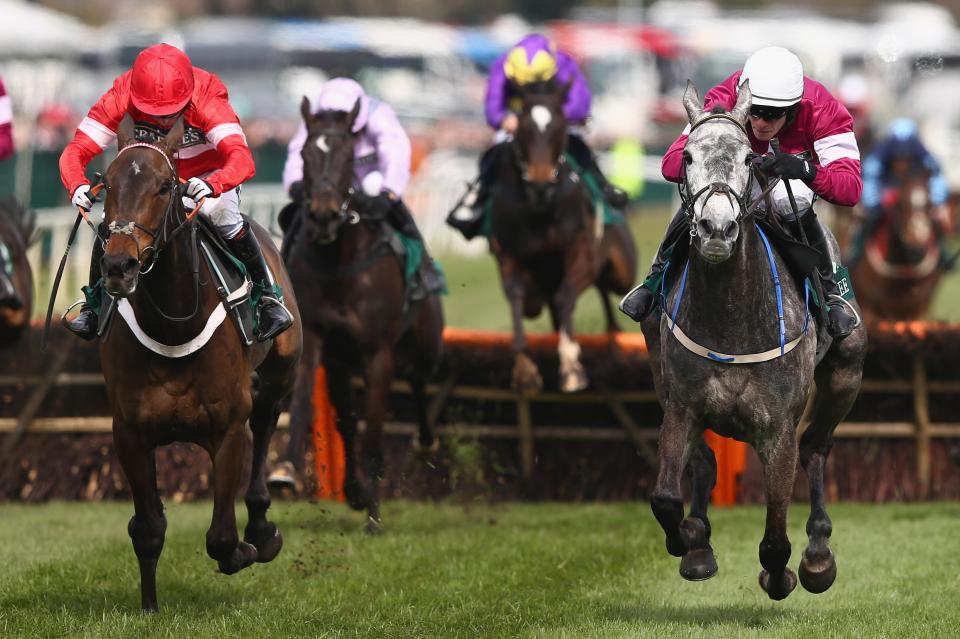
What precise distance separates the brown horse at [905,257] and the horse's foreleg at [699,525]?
809 centimetres

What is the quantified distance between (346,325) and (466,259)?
589 inches

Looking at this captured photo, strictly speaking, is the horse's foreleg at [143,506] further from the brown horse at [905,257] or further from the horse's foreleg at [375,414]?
the brown horse at [905,257]

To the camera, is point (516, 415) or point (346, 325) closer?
point (346, 325)

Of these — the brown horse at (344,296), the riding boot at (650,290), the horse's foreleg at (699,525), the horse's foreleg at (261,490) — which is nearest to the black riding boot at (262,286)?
the horse's foreleg at (261,490)

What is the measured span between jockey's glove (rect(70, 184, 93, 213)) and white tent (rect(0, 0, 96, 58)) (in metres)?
→ 21.6

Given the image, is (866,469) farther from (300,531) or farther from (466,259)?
(466,259)

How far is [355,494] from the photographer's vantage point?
941 cm

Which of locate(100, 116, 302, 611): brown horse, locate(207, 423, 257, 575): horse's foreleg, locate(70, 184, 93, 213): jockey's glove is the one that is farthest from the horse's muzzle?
locate(207, 423, 257, 575): horse's foreleg

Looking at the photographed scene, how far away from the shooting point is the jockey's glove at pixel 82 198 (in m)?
6.22

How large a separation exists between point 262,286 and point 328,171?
187cm

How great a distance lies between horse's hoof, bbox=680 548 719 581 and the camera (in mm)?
6461

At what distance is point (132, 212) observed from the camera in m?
6.06

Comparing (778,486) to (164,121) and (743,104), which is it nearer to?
(743,104)

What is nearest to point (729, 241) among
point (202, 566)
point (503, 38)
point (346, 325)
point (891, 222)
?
point (202, 566)
